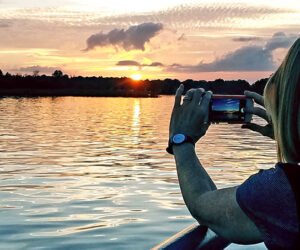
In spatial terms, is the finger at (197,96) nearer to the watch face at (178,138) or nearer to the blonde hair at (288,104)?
the watch face at (178,138)

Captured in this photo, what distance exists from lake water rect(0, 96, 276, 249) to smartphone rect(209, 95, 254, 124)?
617 centimetres

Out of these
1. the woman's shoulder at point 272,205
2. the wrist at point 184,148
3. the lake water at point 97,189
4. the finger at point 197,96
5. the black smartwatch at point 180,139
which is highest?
the finger at point 197,96

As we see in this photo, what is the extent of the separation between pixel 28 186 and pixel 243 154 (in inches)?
438

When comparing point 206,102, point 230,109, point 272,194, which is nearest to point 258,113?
point 230,109

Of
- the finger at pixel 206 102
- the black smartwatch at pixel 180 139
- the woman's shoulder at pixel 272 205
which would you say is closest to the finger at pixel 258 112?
the finger at pixel 206 102

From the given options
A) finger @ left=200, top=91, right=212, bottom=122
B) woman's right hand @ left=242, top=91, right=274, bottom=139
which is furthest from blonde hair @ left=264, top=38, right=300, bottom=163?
woman's right hand @ left=242, top=91, right=274, bottom=139

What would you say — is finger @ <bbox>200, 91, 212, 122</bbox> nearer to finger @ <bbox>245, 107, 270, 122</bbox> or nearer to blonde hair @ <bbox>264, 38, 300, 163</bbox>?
finger @ <bbox>245, 107, 270, 122</bbox>

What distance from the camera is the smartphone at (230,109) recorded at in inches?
108

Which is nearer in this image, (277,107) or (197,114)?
(277,107)

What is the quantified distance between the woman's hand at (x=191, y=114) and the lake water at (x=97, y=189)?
6.34 m

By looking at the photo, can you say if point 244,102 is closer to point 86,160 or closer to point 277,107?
point 277,107

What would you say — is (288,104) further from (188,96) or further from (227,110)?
(227,110)

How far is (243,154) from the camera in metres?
23.1

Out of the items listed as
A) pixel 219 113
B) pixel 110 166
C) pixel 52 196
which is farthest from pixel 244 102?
pixel 110 166
